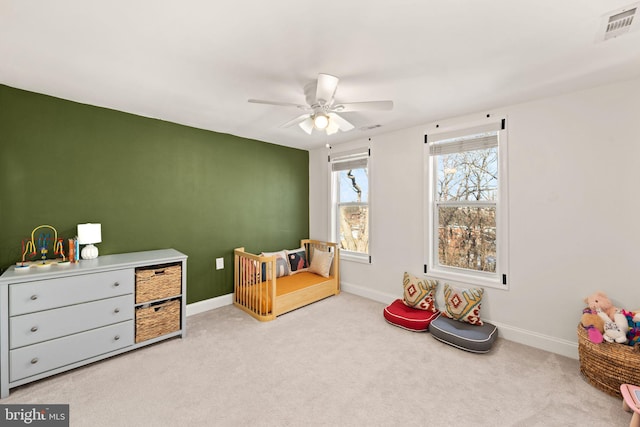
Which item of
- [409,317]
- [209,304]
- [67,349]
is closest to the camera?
[67,349]

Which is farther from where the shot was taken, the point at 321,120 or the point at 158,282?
the point at 158,282

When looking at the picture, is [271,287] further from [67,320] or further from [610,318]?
[610,318]

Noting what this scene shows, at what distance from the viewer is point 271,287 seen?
3199mm

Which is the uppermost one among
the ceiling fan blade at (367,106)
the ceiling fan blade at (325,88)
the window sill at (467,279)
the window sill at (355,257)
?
the ceiling fan blade at (325,88)

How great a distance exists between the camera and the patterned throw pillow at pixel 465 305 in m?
2.79

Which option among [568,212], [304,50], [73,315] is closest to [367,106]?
[304,50]

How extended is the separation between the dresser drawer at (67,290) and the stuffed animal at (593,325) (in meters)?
3.88

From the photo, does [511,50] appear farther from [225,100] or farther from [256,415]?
[256,415]

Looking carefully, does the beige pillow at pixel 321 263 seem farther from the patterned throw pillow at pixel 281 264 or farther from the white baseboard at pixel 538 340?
the white baseboard at pixel 538 340

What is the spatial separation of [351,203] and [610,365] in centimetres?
310

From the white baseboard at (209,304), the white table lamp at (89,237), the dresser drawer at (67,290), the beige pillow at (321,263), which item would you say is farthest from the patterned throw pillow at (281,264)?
the white table lamp at (89,237)

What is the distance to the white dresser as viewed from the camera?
1921 millimetres

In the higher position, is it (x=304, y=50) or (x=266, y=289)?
(x=304, y=50)

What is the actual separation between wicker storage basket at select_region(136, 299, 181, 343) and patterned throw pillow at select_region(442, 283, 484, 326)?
115 inches
